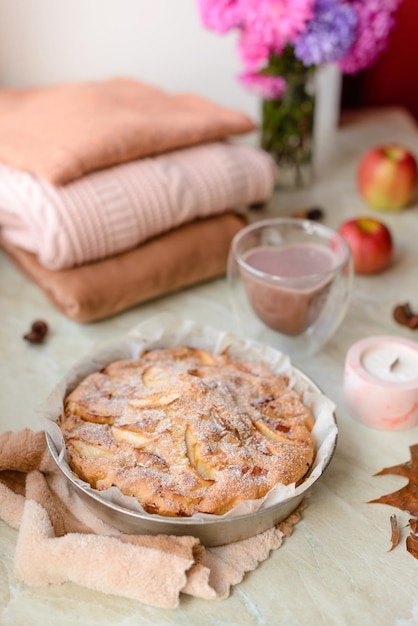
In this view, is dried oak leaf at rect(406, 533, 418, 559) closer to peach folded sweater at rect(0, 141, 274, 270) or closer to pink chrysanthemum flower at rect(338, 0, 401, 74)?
peach folded sweater at rect(0, 141, 274, 270)

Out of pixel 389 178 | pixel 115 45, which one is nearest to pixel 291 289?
pixel 389 178

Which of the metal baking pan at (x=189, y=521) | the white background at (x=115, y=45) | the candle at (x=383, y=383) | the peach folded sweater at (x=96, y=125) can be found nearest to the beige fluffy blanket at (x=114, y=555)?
the metal baking pan at (x=189, y=521)

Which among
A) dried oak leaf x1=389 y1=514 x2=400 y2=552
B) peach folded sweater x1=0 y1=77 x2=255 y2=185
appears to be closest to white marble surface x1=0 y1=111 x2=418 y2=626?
dried oak leaf x1=389 y1=514 x2=400 y2=552

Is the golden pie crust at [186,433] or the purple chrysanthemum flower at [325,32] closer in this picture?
the golden pie crust at [186,433]

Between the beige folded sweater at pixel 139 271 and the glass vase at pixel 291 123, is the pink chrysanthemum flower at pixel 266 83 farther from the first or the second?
the beige folded sweater at pixel 139 271

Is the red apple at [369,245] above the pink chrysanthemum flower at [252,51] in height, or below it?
below

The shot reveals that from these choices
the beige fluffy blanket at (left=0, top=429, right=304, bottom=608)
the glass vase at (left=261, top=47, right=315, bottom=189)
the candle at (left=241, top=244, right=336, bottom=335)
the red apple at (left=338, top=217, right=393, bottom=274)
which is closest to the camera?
the beige fluffy blanket at (left=0, top=429, right=304, bottom=608)

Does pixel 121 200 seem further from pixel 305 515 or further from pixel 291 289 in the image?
pixel 305 515
